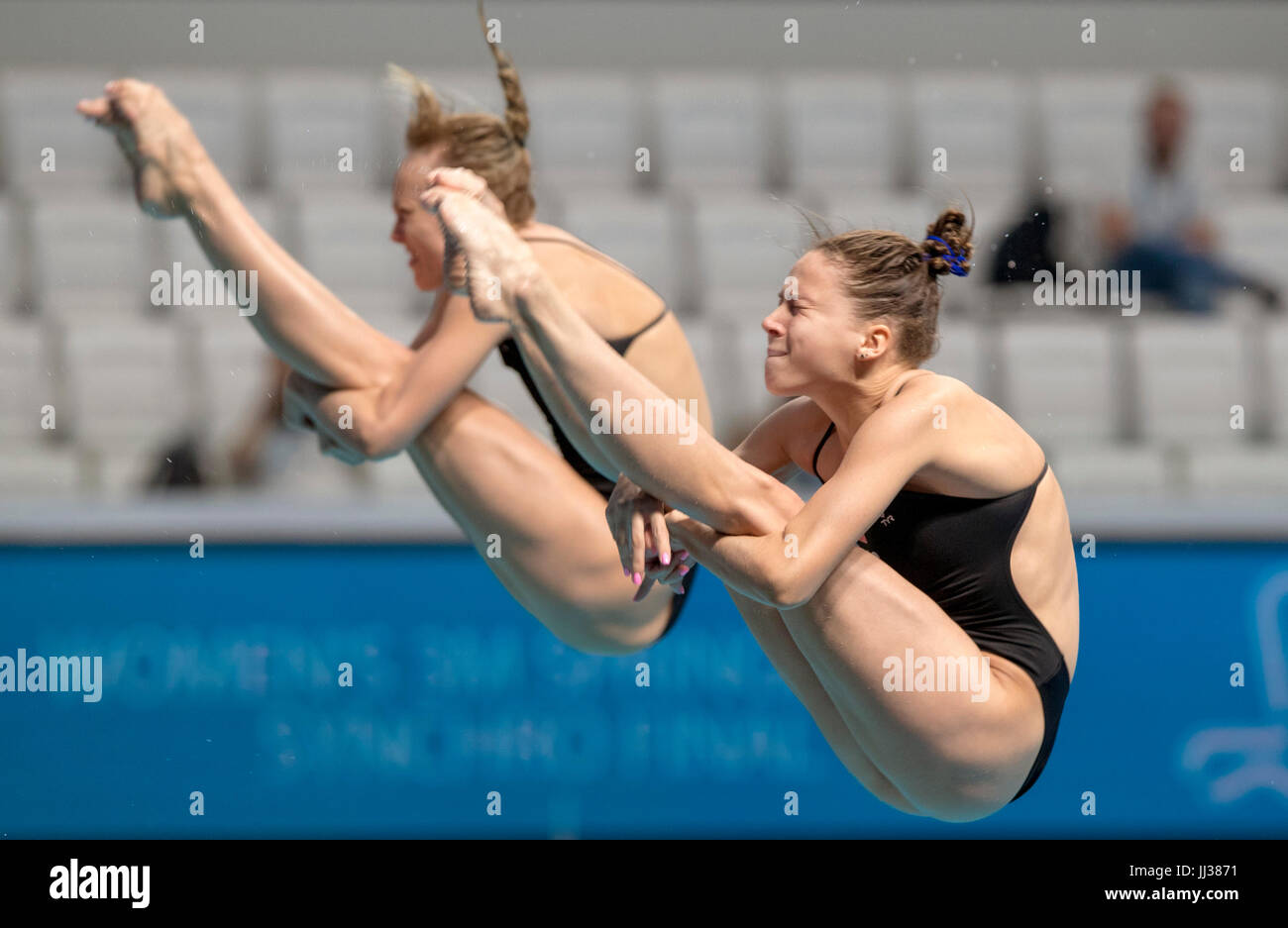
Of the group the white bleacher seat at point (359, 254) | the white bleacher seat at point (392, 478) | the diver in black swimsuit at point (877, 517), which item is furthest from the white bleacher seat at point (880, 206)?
the white bleacher seat at point (392, 478)

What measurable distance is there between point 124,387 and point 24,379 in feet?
0.52

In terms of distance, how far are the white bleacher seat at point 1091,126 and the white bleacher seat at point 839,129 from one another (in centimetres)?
30

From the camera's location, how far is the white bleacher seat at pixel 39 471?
2186mm

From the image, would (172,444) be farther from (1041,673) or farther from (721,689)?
(1041,673)

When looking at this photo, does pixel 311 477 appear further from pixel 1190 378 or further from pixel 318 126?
pixel 1190 378

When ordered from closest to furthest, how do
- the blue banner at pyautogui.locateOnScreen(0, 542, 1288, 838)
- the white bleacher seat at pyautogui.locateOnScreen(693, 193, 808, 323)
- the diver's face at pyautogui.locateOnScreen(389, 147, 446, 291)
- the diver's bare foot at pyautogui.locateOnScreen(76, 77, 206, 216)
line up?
the diver's bare foot at pyautogui.locateOnScreen(76, 77, 206, 216), the diver's face at pyautogui.locateOnScreen(389, 147, 446, 291), the blue banner at pyautogui.locateOnScreen(0, 542, 1288, 838), the white bleacher seat at pyautogui.locateOnScreen(693, 193, 808, 323)

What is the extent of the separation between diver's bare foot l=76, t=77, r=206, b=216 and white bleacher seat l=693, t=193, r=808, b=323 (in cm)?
102

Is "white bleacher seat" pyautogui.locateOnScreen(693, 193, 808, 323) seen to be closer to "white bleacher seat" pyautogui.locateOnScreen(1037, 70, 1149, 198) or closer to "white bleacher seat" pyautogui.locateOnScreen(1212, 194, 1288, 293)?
"white bleacher seat" pyautogui.locateOnScreen(1037, 70, 1149, 198)

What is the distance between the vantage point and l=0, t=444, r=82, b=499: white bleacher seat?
2186mm

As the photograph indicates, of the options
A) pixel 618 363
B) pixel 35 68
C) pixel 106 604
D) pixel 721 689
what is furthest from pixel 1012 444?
pixel 35 68

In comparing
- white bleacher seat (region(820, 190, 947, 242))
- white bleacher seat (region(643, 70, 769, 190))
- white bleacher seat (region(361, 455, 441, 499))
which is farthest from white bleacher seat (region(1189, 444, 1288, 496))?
white bleacher seat (region(361, 455, 441, 499))
